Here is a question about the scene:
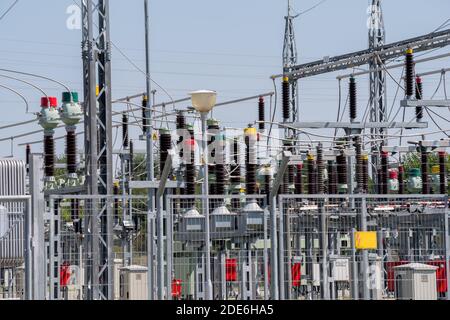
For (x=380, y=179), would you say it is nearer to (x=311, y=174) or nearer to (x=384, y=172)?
(x=384, y=172)

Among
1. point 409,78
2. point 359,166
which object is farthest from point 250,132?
point 409,78

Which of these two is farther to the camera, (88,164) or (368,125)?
(368,125)

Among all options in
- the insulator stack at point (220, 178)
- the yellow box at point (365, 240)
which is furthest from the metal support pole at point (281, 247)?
the insulator stack at point (220, 178)

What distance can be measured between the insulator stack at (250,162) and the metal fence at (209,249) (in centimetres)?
212

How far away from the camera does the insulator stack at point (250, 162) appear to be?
1689 cm

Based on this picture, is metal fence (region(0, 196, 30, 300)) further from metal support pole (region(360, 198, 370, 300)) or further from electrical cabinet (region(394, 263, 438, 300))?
electrical cabinet (region(394, 263, 438, 300))

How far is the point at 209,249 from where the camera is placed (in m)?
11.1

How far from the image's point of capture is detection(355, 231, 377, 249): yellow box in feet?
36.3
